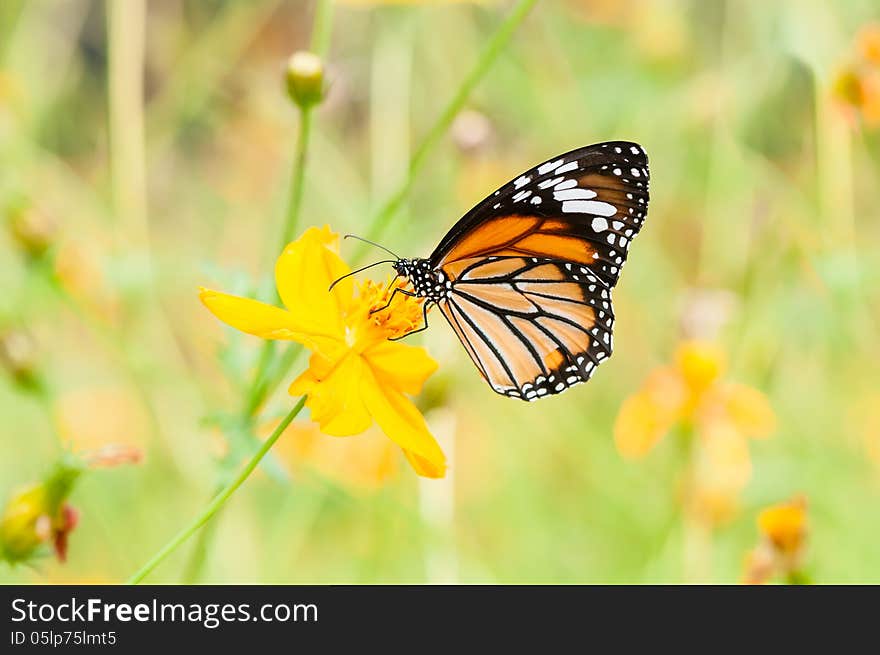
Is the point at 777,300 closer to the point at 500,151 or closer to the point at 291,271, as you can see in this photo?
the point at 500,151

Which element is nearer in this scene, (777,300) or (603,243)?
(603,243)

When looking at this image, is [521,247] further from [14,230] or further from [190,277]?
[190,277]

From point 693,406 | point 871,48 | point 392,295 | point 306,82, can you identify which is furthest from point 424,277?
point 871,48

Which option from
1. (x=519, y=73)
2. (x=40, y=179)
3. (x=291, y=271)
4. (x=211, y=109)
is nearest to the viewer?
(x=291, y=271)

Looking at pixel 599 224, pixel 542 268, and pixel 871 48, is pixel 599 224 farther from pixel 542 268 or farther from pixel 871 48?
pixel 871 48
